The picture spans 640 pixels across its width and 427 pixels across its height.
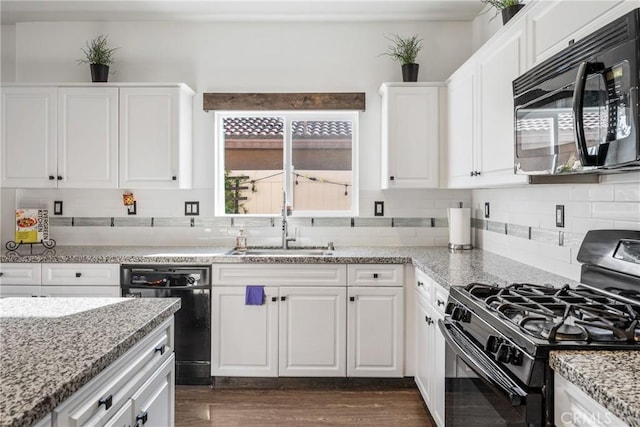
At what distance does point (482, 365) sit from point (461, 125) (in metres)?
1.85

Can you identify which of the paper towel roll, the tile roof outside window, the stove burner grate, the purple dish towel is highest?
the tile roof outside window

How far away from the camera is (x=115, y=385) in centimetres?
123

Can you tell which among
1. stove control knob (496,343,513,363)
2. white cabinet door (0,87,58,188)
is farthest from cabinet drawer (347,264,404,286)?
white cabinet door (0,87,58,188)

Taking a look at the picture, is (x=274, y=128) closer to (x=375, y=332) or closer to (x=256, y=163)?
(x=256, y=163)

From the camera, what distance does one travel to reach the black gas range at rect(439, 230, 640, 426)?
1.18m

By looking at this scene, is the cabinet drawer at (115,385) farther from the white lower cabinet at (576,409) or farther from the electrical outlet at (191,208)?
the electrical outlet at (191,208)

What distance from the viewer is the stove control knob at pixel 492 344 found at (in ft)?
4.54

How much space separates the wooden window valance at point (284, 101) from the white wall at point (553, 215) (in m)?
1.26

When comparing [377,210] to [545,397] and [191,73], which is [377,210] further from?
[545,397]

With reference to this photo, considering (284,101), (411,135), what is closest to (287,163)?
(284,101)

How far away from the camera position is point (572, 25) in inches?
65.9

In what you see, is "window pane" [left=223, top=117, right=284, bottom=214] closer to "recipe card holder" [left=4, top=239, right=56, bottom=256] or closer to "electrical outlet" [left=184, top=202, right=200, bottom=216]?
"electrical outlet" [left=184, top=202, right=200, bottom=216]

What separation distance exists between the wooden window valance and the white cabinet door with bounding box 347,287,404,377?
1.46 metres

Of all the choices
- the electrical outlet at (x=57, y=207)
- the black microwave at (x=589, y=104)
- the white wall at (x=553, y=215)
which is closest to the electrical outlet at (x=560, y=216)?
the white wall at (x=553, y=215)
